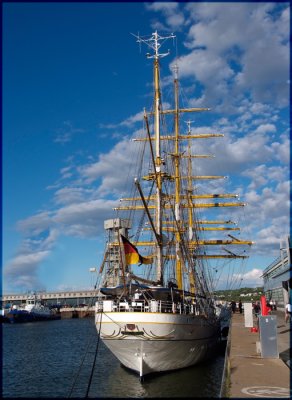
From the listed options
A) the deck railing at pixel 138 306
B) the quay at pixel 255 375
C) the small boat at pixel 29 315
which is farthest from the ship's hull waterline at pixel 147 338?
the small boat at pixel 29 315

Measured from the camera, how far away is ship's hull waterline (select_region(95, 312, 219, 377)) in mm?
23969

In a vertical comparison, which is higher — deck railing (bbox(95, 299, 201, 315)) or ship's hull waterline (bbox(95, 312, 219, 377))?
deck railing (bbox(95, 299, 201, 315))

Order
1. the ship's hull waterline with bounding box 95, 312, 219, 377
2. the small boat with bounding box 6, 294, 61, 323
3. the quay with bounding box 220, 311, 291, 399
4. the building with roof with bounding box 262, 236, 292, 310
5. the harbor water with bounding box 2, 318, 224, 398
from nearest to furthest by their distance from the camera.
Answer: the quay with bounding box 220, 311, 291, 399 → the building with roof with bounding box 262, 236, 292, 310 → the harbor water with bounding box 2, 318, 224, 398 → the ship's hull waterline with bounding box 95, 312, 219, 377 → the small boat with bounding box 6, 294, 61, 323

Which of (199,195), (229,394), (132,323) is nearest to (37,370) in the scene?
(132,323)

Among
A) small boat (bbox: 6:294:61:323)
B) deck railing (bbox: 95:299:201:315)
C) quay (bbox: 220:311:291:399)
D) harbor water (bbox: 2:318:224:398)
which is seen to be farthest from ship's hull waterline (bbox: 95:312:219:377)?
small boat (bbox: 6:294:61:323)

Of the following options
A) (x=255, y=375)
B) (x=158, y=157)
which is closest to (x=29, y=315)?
(x=158, y=157)

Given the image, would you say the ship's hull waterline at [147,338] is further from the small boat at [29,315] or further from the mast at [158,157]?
the small boat at [29,315]

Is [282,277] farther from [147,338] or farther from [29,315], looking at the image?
[29,315]

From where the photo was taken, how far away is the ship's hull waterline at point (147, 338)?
23969 mm

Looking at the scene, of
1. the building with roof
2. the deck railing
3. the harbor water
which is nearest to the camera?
the building with roof

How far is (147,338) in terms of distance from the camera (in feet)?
78.5

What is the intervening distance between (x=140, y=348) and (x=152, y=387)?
7.31 feet

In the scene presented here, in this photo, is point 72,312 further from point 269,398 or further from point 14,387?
point 269,398

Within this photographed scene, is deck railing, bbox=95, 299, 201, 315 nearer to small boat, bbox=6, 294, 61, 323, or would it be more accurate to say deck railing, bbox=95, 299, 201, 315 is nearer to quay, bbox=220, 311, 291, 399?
quay, bbox=220, 311, 291, 399
